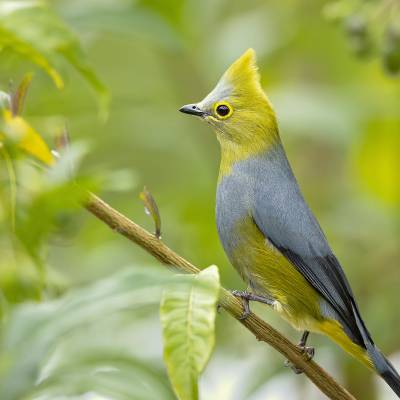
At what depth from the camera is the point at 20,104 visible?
77.6 inches

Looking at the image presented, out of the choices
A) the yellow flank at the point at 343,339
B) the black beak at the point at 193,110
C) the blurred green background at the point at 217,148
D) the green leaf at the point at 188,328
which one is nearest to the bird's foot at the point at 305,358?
the yellow flank at the point at 343,339

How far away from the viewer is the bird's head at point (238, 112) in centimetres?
340

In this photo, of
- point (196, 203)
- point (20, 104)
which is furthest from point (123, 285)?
point (196, 203)

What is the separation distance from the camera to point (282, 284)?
10.8 ft

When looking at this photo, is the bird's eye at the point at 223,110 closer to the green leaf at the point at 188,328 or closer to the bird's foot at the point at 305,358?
the bird's foot at the point at 305,358

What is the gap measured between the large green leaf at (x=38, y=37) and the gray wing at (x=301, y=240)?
1.36 m

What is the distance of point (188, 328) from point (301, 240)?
1.75 metres

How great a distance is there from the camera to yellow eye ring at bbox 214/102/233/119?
11.5 feet

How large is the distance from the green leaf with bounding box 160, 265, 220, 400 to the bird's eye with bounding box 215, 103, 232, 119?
6.07 feet

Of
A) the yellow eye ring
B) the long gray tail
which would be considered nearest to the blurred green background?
the yellow eye ring

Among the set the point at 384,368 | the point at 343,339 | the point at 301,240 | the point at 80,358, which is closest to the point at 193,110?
the point at 301,240

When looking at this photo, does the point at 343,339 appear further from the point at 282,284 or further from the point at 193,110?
the point at 193,110

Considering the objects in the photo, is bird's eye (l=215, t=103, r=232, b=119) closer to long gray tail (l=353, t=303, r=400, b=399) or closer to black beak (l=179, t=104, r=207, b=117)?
black beak (l=179, t=104, r=207, b=117)

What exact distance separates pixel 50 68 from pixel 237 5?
187 inches
